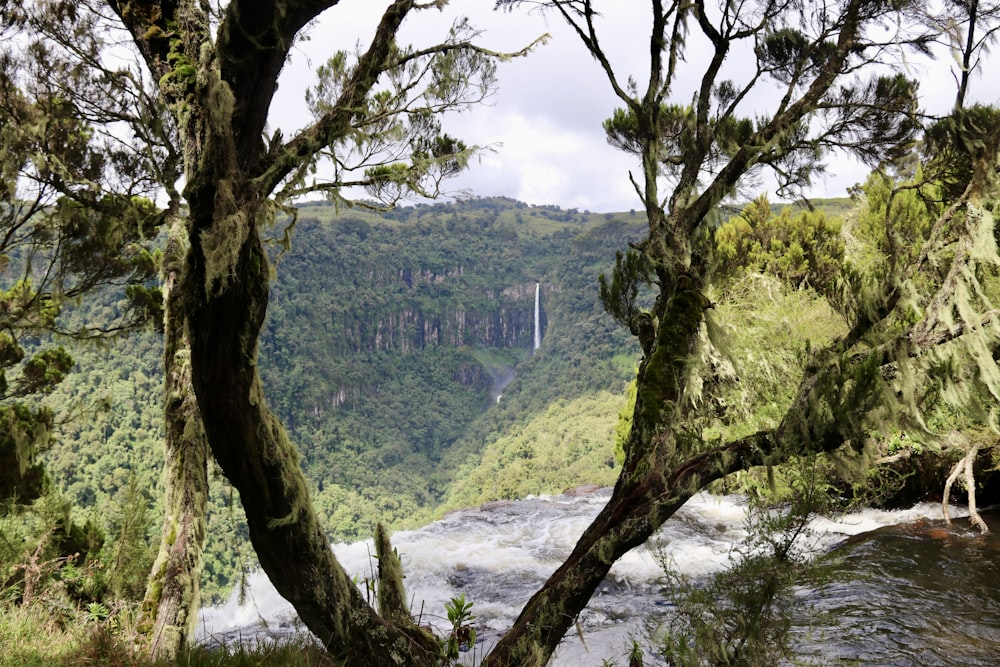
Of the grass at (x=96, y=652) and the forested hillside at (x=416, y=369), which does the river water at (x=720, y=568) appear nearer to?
the grass at (x=96, y=652)

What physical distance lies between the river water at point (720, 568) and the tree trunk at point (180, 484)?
37 centimetres

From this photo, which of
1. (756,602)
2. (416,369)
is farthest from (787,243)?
(416,369)

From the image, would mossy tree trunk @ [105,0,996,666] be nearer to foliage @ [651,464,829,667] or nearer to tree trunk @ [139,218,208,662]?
foliage @ [651,464,829,667]

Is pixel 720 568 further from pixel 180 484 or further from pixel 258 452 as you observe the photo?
pixel 258 452

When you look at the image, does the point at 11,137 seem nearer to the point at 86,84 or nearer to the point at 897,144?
the point at 86,84

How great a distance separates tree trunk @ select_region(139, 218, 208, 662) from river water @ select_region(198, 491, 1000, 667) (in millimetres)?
375

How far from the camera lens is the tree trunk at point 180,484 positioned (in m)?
3.66

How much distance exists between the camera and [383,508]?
159 feet

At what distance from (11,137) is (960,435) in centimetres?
906

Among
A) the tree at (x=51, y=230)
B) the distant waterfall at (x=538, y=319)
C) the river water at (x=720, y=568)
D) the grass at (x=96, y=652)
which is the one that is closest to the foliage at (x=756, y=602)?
the river water at (x=720, y=568)

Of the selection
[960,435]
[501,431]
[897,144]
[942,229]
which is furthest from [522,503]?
[501,431]

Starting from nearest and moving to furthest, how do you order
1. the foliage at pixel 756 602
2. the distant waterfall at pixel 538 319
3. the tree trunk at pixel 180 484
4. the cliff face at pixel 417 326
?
the foliage at pixel 756 602 → the tree trunk at pixel 180 484 → the cliff face at pixel 417 326 → the distant waterfall at pixel 538 319

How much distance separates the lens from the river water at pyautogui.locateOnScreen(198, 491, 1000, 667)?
5027mm

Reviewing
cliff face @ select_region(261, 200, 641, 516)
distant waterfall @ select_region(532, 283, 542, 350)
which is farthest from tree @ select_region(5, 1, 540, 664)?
distant waterfall @ select_region(532, 283, 542, 350)
